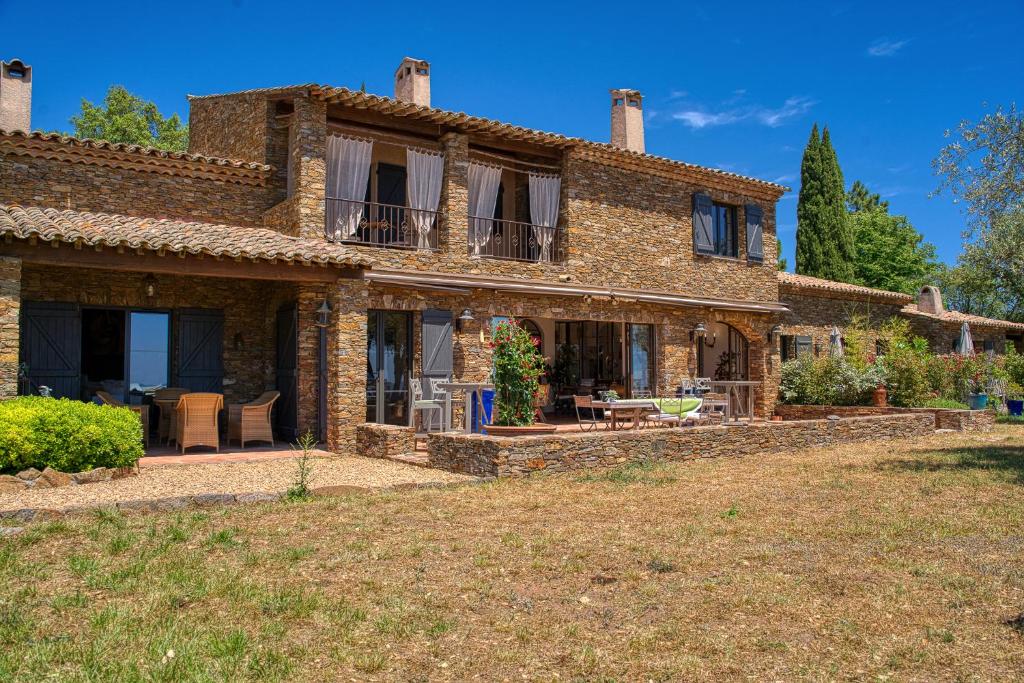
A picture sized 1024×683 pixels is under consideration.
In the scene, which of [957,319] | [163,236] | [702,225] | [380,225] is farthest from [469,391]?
[957,319]

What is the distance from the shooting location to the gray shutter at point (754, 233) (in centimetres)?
1770

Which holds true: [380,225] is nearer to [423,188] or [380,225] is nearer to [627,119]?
[423,188]

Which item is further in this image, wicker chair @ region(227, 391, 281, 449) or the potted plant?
wicker chair @ region(227, 391, 281, 449)

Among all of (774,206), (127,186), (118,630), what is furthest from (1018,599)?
(774,206)

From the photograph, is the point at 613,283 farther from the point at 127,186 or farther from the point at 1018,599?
the point at 1018,599

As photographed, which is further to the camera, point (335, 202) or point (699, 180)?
point (699, 180)

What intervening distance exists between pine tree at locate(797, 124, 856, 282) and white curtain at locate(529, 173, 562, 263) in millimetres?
16660

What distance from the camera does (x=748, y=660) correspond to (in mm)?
3637

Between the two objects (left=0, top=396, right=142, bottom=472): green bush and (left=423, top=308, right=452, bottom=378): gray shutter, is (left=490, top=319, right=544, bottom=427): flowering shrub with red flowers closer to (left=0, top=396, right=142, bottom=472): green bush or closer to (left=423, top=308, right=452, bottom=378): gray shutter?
(left=423, top=308, right=452, bottom=378): gray shutter

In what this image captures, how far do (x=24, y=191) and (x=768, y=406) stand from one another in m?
15.0

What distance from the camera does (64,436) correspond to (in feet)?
26.4

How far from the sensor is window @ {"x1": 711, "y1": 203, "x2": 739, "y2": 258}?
17.6 metres

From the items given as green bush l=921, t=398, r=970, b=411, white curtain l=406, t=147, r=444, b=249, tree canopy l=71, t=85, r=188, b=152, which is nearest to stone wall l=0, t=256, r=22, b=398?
white curtain l=406, t=147, r=444, b=249

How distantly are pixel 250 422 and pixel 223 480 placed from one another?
9.07 feet
